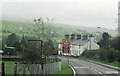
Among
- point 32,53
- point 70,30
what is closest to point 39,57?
point 32,53

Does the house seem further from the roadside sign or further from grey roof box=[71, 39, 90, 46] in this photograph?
the roadside sign

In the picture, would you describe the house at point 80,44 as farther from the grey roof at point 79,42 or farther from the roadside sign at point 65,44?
the roadside sign at point 65,44

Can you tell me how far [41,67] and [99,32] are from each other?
27.5 m

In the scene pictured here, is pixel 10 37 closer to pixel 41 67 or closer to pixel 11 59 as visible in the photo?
pixel 11 59

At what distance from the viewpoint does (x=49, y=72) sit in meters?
17.8

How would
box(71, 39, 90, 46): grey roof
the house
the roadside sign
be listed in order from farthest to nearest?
box(71, 39, 90, 46): grey roof
the house
the roadside sign

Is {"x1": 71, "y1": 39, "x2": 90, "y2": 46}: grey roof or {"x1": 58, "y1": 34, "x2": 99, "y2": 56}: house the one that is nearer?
{"x1": 58, "y1": 34, "x2": 99, "y2": 56}: house

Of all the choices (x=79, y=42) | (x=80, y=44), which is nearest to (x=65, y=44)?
(x=80, y=44)

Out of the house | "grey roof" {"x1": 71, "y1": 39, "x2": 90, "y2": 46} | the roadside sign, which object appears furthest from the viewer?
"grey roof" {"x1": 71, "y1": 39, "x2": 90, "y2": 46}

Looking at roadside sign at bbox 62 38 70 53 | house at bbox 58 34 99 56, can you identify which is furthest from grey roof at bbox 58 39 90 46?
roadside sign at bbox 62 38 70 53

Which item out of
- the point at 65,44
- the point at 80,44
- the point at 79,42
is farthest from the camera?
the point at 79,42

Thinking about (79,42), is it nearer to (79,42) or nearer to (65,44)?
(79,42)

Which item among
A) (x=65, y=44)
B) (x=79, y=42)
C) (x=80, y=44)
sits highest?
(x=65, y=44)

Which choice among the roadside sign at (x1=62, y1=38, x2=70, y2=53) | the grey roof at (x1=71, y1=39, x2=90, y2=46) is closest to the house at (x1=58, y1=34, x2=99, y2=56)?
the grey roof at (x1=71, y1=39, x2=90, y2=46)
